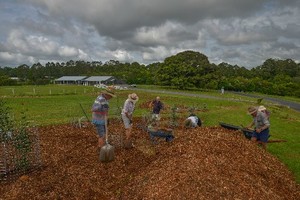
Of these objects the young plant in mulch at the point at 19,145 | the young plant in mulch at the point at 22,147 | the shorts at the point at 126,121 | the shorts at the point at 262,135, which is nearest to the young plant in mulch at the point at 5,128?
the young plant in mulch at the point at 19,145

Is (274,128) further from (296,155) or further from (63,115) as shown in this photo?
(63,115)

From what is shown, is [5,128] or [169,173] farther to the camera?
[5,128]

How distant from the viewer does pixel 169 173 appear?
23.6 feet

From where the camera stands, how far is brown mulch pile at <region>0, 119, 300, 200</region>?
6.41 m

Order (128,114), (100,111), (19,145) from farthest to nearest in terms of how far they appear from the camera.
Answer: (128,114), (100,111), (19,145)

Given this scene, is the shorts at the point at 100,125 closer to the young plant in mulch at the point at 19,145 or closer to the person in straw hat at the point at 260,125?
the young plant in mulch at the point at 19,145

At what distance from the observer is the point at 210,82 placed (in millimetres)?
46938

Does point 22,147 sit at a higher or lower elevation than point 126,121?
lower

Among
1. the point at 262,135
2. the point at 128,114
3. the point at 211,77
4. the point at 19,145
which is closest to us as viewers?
the point at 19,145

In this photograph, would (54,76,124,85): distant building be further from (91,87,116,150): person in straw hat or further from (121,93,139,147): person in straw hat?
(91,87,116,150): person in straw hat

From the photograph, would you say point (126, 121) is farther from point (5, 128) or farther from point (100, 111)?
point (5, 128)

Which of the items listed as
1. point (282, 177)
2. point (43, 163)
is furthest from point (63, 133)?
point (282, 177)

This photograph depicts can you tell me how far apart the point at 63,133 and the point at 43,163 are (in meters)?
4.04

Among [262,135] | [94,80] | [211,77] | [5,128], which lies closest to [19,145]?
[5,128]
